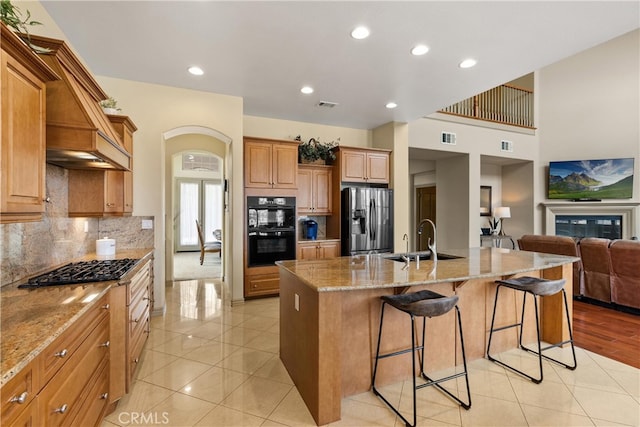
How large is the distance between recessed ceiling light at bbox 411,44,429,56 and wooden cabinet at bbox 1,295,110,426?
3.35 meters

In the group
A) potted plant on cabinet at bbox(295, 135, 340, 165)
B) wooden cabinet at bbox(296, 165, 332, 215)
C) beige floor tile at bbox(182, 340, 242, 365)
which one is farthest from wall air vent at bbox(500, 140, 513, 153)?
beige floor tile at bbox(182, 340, 242, 365)

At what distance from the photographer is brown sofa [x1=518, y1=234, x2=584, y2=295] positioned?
4.40 m

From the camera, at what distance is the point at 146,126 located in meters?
3.88

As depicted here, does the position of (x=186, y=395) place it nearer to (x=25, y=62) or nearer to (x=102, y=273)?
(x=102, y=273)

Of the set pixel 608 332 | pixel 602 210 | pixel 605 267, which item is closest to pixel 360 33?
pixel 608 332

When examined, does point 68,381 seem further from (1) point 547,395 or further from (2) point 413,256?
(1) point 547,395

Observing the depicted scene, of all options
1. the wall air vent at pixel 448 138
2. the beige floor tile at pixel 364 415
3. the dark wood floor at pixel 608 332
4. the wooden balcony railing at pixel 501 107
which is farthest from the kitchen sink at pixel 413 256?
the wooden balcony railing at pixel 501 107

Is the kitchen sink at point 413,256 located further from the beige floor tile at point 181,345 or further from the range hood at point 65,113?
the range hood at point 65,113

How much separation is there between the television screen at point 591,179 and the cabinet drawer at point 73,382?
9317 mm

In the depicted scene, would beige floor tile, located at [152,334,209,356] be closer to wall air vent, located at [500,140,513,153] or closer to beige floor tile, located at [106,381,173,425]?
beige floor tile, located at [106,381,173,425]

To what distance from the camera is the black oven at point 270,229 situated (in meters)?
4.61

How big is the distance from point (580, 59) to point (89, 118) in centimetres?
1018

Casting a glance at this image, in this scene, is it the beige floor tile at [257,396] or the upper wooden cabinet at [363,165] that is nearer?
the beige floor tile at [257,396]

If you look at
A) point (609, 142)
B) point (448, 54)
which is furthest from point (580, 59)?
point (448, 54)
